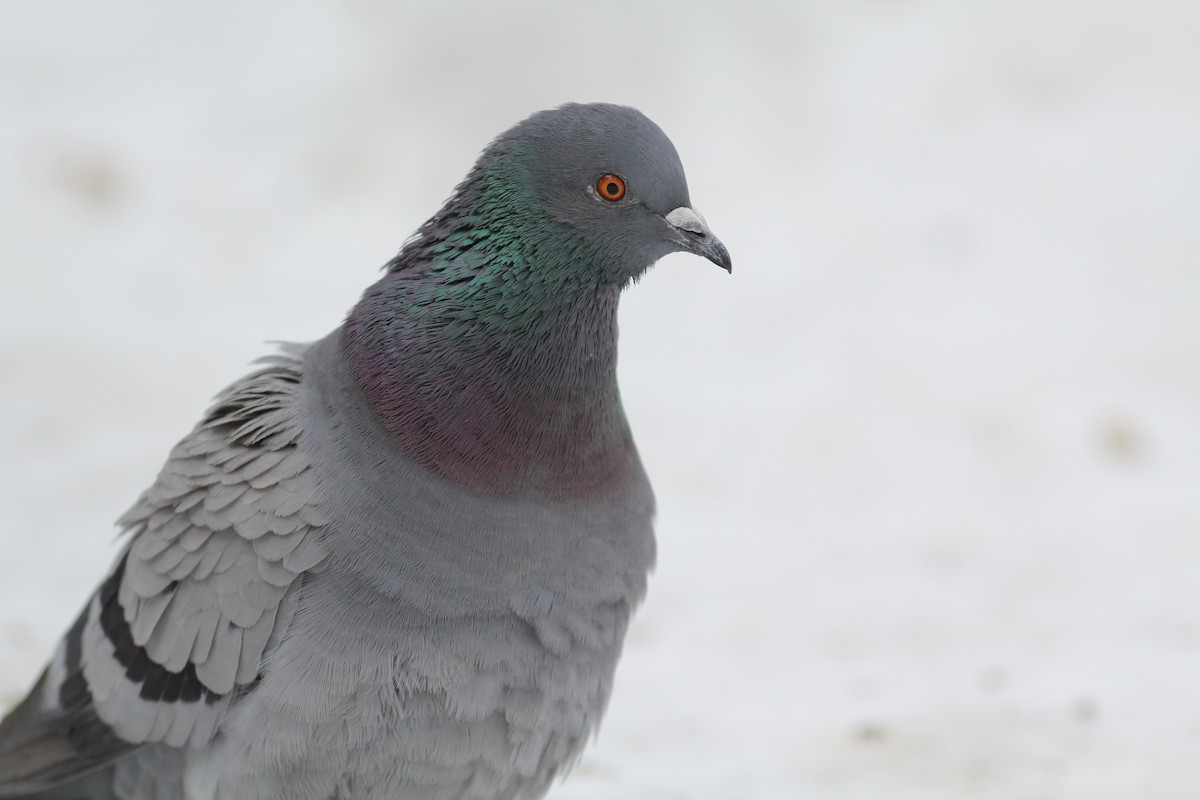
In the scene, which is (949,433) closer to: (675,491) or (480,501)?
(675,491)

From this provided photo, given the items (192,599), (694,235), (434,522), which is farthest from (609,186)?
(192,599)

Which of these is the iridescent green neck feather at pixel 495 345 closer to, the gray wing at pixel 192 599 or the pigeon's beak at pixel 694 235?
the pigeon's beak at pixel 694 235

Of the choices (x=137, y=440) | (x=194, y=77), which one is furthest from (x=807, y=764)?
(x=194, y=77)

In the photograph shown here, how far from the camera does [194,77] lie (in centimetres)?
836

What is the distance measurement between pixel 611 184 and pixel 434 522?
3.26 ft

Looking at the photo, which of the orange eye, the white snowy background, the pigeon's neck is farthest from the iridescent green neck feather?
the white snowy background

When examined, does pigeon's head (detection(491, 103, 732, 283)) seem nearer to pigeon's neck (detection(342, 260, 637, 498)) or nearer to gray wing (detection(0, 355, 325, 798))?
pigeon's neck (detection(342, 260, 637, 498))

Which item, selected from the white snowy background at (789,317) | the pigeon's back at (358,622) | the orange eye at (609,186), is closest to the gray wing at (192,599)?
the pigeon's back at (358,622)

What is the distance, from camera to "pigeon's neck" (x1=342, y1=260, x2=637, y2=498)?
3732mm

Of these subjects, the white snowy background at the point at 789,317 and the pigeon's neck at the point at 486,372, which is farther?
the white snowy background at the point at 789,317

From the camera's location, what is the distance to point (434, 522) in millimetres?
3719

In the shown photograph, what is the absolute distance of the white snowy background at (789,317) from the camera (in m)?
5.79

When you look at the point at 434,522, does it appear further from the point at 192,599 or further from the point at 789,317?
the point at 789,317

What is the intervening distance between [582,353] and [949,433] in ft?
12.6
